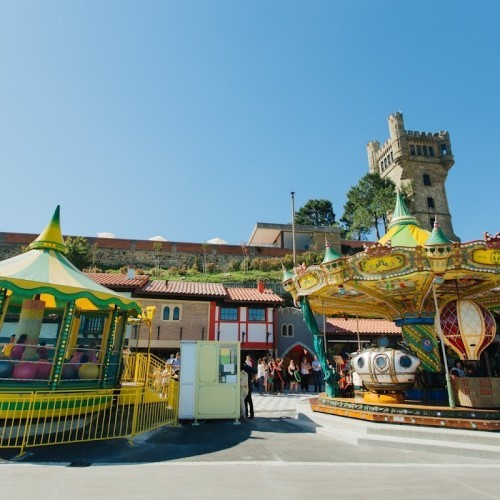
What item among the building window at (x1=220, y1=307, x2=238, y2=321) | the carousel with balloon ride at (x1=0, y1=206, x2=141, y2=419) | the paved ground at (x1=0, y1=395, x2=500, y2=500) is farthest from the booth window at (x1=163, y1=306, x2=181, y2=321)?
the paved ground at (x1=0, y1=395, x2=500, y2=500)

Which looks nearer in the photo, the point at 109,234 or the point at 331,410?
the point at 331,410

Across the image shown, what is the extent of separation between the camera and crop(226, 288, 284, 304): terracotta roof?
76.0ft

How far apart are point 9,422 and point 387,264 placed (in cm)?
876

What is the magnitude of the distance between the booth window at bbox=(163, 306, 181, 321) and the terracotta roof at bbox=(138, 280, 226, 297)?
103cm

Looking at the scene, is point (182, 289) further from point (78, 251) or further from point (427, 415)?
point (427, 415)

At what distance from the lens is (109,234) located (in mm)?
42469

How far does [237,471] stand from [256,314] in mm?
18594

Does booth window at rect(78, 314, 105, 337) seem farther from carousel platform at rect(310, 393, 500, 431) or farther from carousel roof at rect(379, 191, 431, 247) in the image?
carousel roof at rect(379, 191, 431, 247)

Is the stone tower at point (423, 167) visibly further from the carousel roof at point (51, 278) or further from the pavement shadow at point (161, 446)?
the carousel roof at point (51, 278)

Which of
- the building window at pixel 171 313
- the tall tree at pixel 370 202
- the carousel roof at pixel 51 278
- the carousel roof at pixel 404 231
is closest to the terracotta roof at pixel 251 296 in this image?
the building window at pixel 171 313

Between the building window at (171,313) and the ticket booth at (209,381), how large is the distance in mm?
14016

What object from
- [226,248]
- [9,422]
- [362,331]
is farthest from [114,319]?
[226,248]

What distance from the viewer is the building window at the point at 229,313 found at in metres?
23.1

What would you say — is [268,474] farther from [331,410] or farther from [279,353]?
[279,353]
